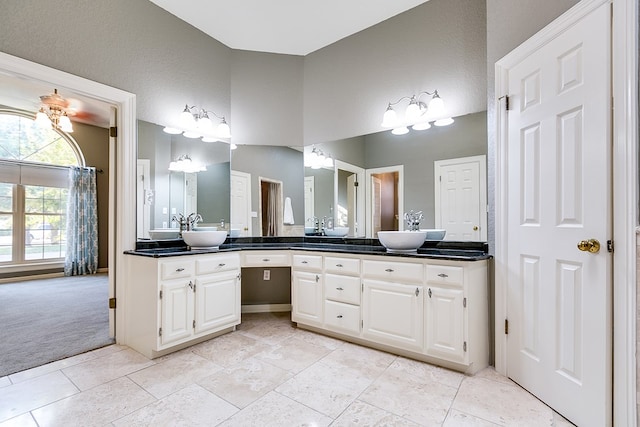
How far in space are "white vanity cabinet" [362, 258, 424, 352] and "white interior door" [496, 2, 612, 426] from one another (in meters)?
0.58

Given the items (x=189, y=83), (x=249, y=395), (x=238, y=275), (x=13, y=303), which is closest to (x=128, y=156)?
(x=189, y=83)

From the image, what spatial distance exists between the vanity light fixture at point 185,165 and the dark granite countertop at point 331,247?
72cm

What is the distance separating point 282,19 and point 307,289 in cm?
271

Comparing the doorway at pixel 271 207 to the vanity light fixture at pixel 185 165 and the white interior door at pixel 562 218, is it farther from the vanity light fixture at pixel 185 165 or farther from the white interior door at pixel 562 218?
the white interior door at pixel 562 218

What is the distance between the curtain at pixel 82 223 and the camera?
226 inches

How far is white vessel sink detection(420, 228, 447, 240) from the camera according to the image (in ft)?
8.73

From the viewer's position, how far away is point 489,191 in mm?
2312

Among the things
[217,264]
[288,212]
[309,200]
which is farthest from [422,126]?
[217,264]

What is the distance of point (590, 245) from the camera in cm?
151

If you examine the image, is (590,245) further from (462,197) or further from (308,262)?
(308,262)

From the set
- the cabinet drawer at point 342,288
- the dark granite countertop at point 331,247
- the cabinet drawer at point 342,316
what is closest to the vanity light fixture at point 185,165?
the dark granite countertop at point 331,247

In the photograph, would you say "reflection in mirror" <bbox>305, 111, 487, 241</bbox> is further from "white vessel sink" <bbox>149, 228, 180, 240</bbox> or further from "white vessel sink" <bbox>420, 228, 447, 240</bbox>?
"white vessel sink" <bbox>149, 228, 180, 240</bbox>

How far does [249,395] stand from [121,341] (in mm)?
1459

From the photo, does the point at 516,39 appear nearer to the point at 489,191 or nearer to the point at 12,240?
the point at 489,191
